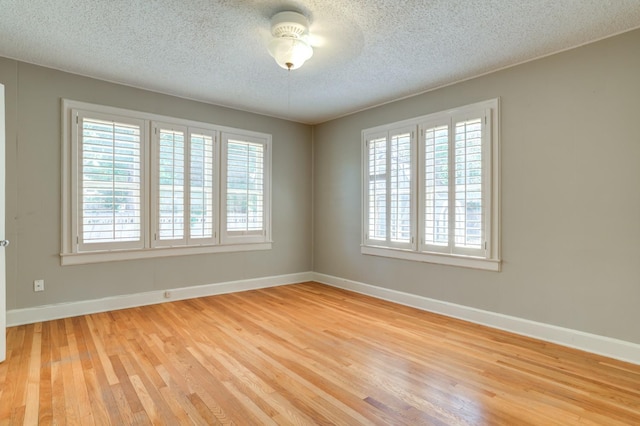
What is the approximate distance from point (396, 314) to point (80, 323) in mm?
3404

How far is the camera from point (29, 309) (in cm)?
357

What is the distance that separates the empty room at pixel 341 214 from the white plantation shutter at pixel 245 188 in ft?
0.10

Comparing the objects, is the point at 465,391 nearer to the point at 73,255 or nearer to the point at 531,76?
the point at 531,76

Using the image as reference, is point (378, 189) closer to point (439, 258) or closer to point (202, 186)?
point (439, 258)

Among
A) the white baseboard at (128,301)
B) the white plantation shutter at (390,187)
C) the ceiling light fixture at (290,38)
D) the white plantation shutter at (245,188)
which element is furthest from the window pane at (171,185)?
the white plantation shutter at (390,187)

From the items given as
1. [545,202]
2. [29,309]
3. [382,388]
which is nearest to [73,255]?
[29,309]

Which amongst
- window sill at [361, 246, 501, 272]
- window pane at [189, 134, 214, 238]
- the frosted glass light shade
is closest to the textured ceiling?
the frosted glass light shade

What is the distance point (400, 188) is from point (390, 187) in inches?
6.9

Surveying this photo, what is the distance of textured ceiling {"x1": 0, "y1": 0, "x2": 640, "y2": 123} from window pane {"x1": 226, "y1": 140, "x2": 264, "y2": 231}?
1.10 metres

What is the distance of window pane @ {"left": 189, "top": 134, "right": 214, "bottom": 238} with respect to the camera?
4.61 metres

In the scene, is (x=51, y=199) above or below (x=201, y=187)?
below

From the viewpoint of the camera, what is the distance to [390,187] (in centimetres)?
460

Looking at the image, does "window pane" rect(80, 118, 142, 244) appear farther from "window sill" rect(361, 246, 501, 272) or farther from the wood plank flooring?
"window sill" rect(361, 246, 501, 272)

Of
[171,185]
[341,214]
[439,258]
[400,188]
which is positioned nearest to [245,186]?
[171,185]
